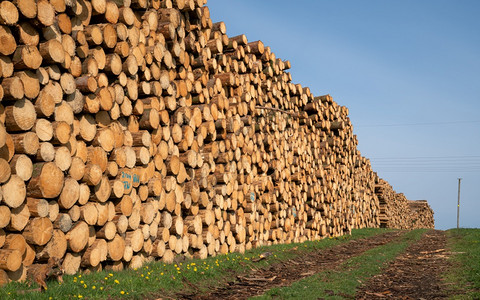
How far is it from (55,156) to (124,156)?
1424mm

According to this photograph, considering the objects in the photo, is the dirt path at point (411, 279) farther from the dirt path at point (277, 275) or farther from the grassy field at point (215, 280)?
the dirt path at point (277, 275)

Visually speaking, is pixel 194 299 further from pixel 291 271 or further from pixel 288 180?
pixel 288 180

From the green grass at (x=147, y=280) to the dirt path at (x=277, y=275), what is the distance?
218mm

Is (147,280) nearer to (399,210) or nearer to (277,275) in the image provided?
(277,275)

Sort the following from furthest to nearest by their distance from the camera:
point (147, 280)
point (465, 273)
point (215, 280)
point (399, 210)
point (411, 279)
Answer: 1. point (399, 210)
2. point (465, 273)
3. point (411, 279)
4. point (215, 280)
5. point (147, 280)

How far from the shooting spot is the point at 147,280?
662 cm

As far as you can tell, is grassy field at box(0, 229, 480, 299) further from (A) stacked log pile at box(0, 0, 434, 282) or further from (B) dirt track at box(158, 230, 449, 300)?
(A) stacked log pile at box(0, 0, 434, 282)

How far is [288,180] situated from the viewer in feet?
47.9

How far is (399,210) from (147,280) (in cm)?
3015

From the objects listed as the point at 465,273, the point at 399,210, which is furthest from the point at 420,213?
the point at 465,273

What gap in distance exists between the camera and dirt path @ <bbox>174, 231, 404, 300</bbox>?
23.5ft

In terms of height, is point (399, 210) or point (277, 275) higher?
point (399, 210)

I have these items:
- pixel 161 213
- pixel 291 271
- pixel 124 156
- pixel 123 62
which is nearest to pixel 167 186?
pixel 161 213

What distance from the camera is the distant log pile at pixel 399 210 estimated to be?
28.9 m
